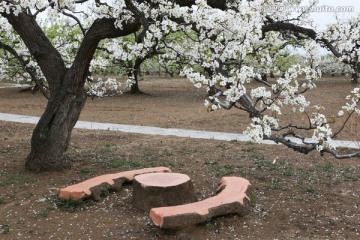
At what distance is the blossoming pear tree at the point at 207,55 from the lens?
208 inches

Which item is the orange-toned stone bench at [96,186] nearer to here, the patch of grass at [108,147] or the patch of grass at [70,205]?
the patch of grass at [70,205]

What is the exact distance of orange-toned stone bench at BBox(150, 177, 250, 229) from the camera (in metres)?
5.18

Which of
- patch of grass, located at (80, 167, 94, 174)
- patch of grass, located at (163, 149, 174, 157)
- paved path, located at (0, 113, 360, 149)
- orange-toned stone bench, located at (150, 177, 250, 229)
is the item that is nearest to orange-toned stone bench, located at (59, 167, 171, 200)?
patch of grass, located at (80, 167, 94, 174)

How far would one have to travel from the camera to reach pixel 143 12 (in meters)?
6.50

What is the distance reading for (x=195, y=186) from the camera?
7273 mm

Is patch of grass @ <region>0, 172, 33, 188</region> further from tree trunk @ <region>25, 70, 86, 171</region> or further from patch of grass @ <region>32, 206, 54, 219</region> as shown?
patch of grass @ <region>32, 206, 54, 219</region>

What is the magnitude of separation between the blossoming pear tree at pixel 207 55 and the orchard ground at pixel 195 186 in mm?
854

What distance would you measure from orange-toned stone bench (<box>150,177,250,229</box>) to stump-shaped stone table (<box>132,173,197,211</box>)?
0.46 m

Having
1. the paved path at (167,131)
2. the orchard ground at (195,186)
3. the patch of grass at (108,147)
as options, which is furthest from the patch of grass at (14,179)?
the paved path at (167,131)

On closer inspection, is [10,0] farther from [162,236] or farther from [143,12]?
[162,236]

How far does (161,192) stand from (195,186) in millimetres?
1350

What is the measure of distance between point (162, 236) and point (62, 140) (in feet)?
11.3

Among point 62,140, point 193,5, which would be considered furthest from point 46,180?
point 193,5

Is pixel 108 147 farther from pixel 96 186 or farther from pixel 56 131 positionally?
pixel 96 186
